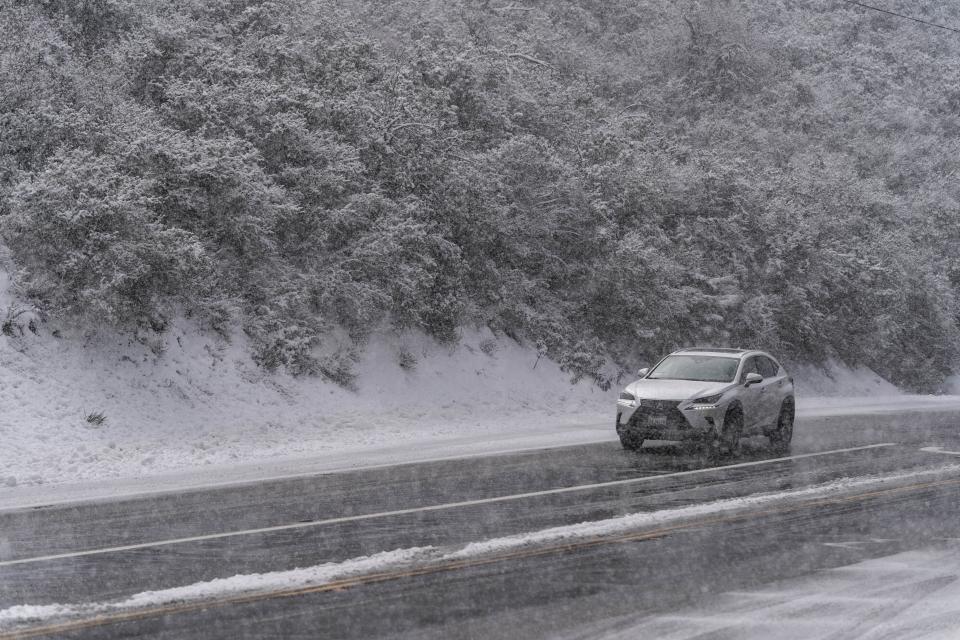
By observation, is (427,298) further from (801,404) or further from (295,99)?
(801,404)

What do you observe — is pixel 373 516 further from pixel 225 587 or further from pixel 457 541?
pixel 225 587

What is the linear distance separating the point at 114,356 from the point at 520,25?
29354mm

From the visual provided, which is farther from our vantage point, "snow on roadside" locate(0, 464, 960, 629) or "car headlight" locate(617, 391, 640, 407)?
"car headlight" locate(617, 391, 640, 407)

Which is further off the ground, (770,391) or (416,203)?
(416,203)

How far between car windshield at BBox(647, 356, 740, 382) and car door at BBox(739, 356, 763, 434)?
22 centimetres

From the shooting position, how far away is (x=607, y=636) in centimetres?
653

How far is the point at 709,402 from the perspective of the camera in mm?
16203

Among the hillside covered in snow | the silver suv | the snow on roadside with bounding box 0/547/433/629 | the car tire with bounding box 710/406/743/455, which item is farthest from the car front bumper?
the snow on roadside with bounding box 0/547/433/629

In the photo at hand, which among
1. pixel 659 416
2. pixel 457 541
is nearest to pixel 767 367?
pixel 659 416

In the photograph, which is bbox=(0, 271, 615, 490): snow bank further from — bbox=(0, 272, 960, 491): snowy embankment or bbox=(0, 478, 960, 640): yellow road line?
bbox=(0, 478, 960, 640): yellow road line

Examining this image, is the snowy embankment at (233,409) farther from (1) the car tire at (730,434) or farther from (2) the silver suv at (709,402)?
(1) the car tire at (730,434)

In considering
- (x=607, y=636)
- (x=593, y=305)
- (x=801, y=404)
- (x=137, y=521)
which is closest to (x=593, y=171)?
(x=593, y=305)

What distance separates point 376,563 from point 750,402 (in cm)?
1023

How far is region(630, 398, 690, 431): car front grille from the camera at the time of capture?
52.8 feet
